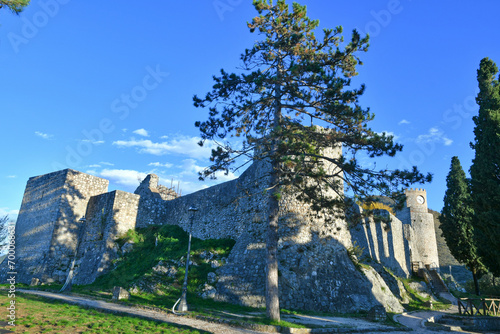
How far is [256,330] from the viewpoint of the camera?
10.6 meters

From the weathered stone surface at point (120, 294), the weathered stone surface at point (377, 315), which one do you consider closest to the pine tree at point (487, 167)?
the weathered stone surface at point (377, 315)

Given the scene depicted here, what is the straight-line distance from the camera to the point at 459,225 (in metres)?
31.2

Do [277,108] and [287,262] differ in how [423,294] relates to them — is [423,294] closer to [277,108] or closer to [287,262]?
[287,262]

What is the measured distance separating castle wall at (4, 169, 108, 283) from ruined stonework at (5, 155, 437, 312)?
0.08 meters

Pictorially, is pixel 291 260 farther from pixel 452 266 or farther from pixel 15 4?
pixel 452 266

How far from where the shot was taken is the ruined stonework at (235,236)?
53.8 ft

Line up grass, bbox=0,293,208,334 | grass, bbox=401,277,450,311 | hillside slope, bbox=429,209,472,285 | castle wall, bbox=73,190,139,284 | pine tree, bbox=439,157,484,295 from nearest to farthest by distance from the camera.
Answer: grass, bbox=0,293,208,334 < grass, bbox=401,277,450,311 < castle wall, bbox=73,190,139,284 < pine tree, bbox=439,157,484,295 < hillside slope, bbox=429,209,472,285

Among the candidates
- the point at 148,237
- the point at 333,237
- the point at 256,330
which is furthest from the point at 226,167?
the point at 148,237

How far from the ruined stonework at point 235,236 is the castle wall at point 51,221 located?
0.08 meters

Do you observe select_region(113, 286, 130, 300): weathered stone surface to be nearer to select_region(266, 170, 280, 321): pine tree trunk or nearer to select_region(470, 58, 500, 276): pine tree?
select_region(266, 170, 280, 321): pine tree trunk

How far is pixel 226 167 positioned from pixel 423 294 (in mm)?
22798

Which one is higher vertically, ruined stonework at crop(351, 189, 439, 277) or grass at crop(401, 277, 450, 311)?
ruined stonework at crop(351, 189, 439, 277)

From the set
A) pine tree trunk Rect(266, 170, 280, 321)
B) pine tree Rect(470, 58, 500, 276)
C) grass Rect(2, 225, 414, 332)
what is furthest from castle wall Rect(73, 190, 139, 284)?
pine tree Rect(470, 58, 500, 276)

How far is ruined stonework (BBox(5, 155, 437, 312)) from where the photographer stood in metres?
16.4
